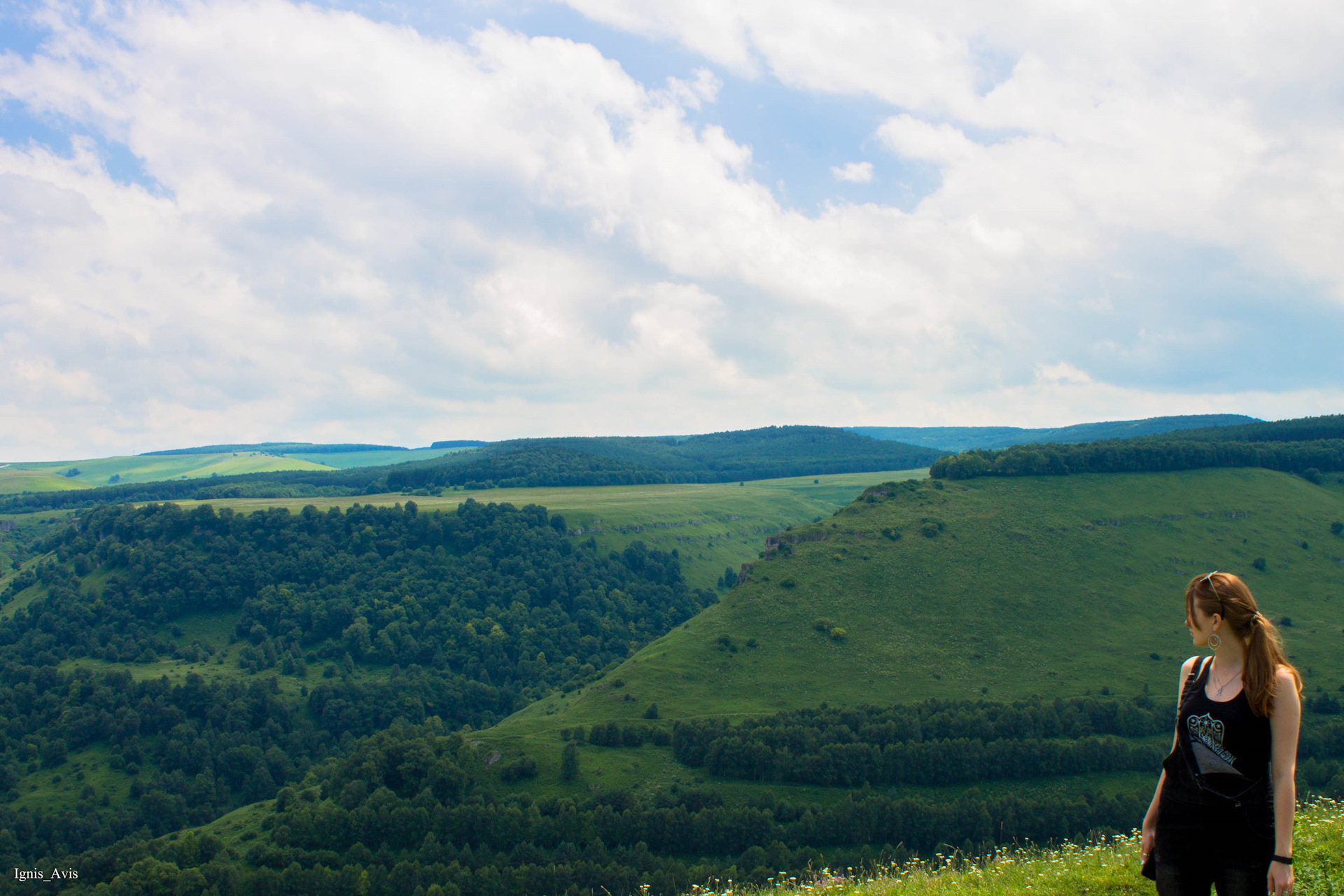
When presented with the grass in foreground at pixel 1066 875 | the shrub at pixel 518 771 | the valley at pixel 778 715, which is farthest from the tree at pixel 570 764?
the grass in foreground at pixel 1066 875

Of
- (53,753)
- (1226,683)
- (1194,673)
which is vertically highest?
(1226,683)

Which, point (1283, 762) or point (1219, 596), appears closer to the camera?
point (1283, 762)

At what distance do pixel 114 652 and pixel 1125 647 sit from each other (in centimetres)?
22925

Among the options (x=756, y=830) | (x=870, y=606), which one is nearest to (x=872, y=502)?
(x=870, y=606)

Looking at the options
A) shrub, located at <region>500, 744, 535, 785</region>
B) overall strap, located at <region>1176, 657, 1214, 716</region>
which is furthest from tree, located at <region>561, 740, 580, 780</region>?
overall strap, located at <region>1176, 657, 1214, 716</region>

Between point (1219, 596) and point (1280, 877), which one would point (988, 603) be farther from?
point (1219, 596)

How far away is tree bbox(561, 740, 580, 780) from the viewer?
341ft

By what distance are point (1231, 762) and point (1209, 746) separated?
26 centimetres

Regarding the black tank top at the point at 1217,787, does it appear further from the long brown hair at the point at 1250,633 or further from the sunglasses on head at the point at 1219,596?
the sunglasses on head at the point at 1219,596

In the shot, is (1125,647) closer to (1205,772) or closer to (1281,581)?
(1281,581)

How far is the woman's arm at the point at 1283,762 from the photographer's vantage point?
8961 mm

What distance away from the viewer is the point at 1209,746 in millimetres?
9773

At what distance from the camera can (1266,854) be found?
31.8 ft

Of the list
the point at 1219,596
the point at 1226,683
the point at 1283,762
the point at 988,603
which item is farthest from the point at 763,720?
the point at 1219,596
